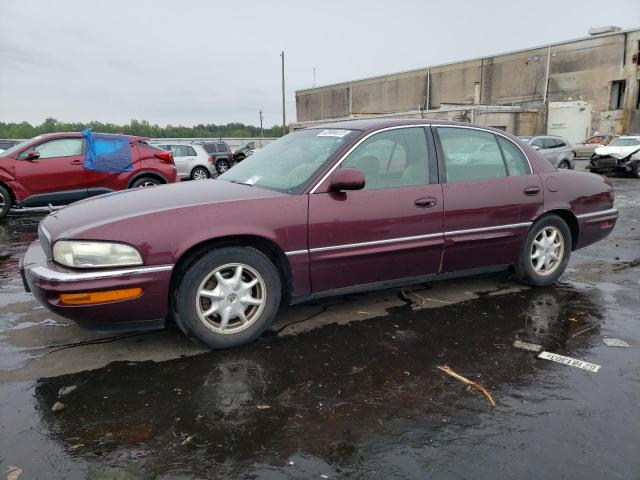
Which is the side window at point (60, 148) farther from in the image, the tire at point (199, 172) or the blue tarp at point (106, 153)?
the tire at point (199, 172)

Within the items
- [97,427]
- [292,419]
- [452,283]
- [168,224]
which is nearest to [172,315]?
[168,224]

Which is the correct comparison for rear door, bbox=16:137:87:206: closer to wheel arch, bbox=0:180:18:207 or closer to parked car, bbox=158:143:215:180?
wheel arch, bbox=0:180:18:207

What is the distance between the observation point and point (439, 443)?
93.0 inches

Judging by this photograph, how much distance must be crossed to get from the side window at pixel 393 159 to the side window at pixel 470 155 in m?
0.22

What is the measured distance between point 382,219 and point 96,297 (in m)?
2.02

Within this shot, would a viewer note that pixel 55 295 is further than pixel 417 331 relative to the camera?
No

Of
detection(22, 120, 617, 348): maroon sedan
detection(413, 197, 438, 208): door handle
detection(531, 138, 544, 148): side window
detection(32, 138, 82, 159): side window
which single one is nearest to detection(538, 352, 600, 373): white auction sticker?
detection(22, 120, 617, 348): maroon sedan

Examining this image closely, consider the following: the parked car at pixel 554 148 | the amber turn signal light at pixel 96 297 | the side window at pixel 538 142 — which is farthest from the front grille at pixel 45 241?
the side window at pixel 538 142

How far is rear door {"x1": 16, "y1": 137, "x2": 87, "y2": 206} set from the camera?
914 centimetres

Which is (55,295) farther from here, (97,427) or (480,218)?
(480,218)

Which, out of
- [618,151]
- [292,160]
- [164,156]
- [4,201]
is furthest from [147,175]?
[618,151]

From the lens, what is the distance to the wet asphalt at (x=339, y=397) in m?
2.23

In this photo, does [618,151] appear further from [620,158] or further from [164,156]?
[164,156]

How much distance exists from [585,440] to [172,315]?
249cm
